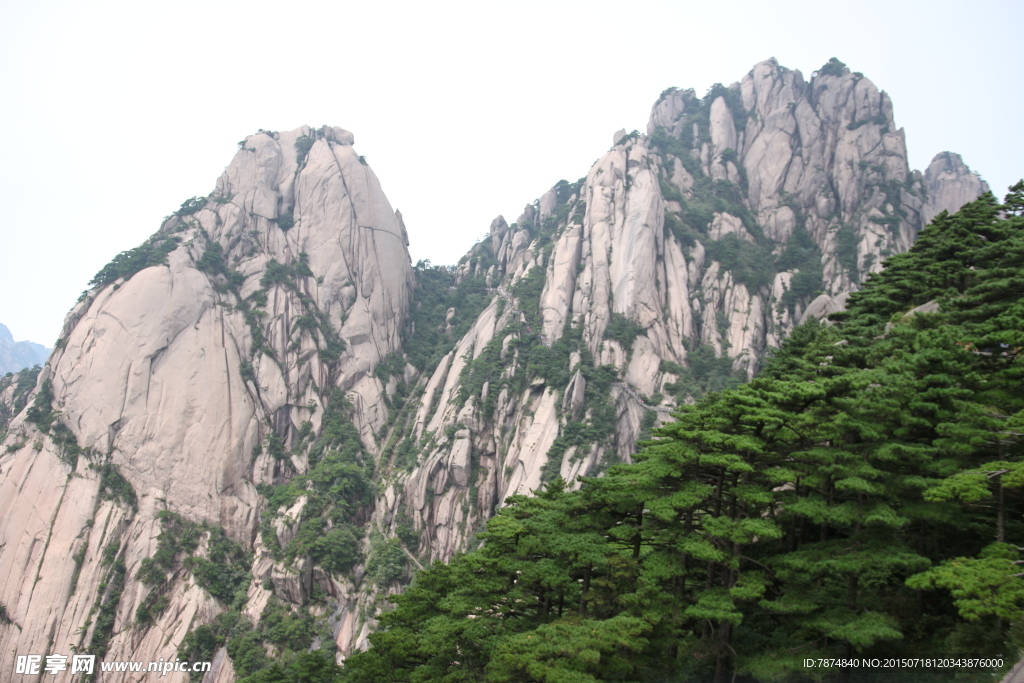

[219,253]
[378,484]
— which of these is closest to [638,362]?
[378,484]

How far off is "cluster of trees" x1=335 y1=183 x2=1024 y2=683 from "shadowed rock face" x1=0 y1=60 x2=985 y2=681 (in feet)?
86.9

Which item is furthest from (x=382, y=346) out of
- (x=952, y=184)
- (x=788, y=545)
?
(x=952, y=184)

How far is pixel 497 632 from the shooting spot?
16281 mm

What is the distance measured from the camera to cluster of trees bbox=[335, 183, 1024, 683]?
40.1ft

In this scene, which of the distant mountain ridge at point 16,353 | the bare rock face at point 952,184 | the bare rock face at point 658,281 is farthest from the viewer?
the distant mountain ridge at point 16,353

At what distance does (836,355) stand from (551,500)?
9625 mm

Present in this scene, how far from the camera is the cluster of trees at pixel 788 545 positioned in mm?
12211

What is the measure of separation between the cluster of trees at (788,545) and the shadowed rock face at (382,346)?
1042 inches

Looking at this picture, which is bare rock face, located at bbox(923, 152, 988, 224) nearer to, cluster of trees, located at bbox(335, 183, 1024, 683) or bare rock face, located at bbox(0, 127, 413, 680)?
bare rock face, located at bbox(0, 127, 413, 680)

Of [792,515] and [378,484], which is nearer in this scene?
[792,515]

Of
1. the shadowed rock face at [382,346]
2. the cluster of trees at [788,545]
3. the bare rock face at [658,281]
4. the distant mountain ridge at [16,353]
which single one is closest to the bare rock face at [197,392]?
the shadowed rock face at [382,346]

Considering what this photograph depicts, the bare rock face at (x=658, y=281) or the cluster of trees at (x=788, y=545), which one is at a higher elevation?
the bare rock face at (x=658, y=281)

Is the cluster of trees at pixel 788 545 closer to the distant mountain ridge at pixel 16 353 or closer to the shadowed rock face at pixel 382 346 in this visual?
the shadowed rock face at pixel 382 346

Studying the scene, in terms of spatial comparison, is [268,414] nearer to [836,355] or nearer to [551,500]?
[551,500]
